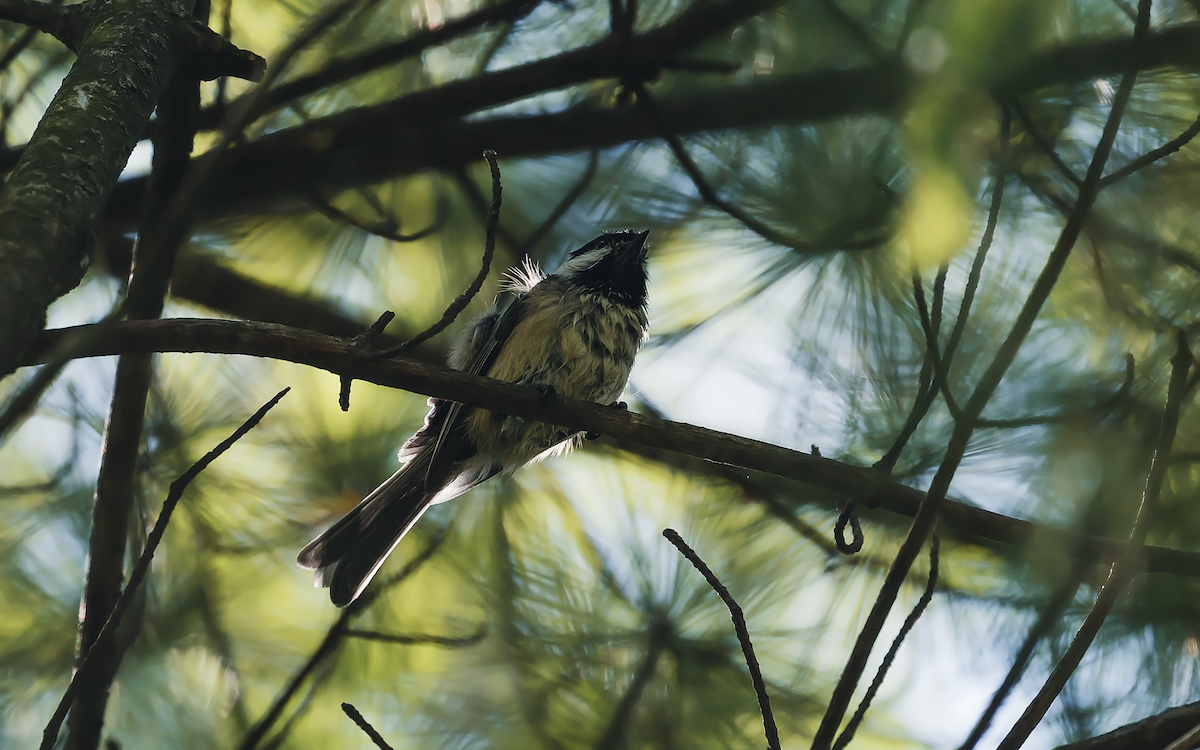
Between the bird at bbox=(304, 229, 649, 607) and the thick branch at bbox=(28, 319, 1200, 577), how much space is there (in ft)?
2.30

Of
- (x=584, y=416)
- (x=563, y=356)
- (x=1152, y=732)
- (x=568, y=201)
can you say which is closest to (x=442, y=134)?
(x=568, y=201)

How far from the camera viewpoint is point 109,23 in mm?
1704

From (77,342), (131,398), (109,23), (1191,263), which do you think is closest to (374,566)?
(131,398)

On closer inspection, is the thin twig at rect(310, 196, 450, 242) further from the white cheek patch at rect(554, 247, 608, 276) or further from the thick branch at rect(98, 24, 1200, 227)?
the white cheek patch at rect(554, 247, 608, 276)

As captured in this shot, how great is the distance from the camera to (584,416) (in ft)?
7.72

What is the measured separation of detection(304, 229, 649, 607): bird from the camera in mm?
2945

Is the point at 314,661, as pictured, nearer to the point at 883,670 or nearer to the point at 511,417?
the point at 511,417

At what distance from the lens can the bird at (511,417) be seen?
116 inches

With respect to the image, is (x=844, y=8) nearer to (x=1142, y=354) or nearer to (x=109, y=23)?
(x=1142, y=354)

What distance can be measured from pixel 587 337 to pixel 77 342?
229cm

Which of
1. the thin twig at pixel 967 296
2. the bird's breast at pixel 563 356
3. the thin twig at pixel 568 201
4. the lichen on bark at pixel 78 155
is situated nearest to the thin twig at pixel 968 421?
the thin twig at pixel 967 296

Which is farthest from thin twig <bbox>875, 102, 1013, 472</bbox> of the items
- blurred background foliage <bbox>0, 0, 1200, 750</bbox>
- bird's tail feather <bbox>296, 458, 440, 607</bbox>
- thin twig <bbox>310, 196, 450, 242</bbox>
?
thin twig <bbox>310, 196, 450, 242</bbox>

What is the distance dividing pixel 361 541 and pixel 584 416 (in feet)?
3.41

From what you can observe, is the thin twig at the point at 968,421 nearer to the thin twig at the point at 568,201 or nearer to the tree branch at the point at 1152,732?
the tree branch at the point at 1152,732
